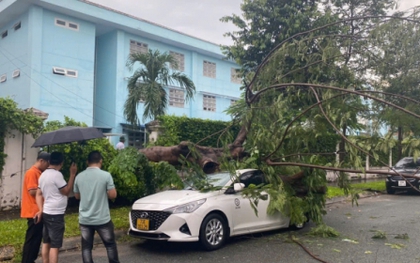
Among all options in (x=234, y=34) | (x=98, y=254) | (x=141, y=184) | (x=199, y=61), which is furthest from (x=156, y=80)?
(x=199, y=61)

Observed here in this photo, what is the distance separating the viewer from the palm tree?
1421 centimetres

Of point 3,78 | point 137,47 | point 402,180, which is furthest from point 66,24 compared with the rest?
point 402,180

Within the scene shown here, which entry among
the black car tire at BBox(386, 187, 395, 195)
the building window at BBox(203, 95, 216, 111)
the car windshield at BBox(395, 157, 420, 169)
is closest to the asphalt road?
the black car tire at BBox(386, 187, 395, 195)

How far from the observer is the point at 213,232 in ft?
21.7

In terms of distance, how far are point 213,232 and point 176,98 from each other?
68.0 ft

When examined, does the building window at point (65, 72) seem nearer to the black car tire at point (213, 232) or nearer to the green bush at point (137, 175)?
the green bush at point (137, 175)

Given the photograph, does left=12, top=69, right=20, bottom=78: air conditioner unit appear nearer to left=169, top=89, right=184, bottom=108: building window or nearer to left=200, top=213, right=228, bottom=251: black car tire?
left=169, top=89, right=184, bottom=108: building window

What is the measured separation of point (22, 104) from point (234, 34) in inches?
485

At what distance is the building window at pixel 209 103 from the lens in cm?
2932

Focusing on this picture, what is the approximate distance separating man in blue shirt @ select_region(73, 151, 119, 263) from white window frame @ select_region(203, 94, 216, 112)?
2447 cm

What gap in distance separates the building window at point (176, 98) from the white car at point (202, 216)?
63.2ft

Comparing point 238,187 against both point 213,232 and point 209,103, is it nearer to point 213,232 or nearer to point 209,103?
point 213,232

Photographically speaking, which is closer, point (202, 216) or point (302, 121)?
point (202, 216)

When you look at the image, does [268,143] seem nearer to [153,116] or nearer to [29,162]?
[29,162]
